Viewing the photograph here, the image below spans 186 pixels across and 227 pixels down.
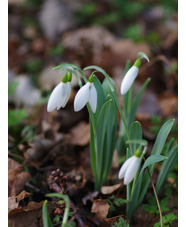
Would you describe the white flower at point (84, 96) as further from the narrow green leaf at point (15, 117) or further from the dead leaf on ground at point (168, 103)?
the dead leaf on ground at point (168, 103)

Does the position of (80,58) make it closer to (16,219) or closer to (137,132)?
(137,132)

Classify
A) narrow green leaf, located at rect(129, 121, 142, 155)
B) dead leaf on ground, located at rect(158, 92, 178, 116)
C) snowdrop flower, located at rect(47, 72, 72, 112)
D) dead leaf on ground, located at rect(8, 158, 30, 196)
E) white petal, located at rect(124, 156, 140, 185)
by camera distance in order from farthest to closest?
1. dead leaf on ground, located at rect(158, 92, 178, 116)
2. dead leaf on ground, located at rect(8, 158, 30, 196)
3. narrow green leaf, located at rect(129, 121, 142, 155)
4. snowdrop flower, located at rect(47, 72, 72, 112)
5. white petal, located at rect(124, 156, 140, 185)

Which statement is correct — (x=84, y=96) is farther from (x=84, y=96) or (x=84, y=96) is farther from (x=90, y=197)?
(x=90, y=197)

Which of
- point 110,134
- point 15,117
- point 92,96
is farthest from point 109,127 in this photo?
point 15,117

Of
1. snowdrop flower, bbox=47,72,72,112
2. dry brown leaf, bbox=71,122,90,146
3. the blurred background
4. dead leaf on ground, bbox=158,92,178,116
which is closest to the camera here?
snowdrop flower, bbox=47,72,72,112

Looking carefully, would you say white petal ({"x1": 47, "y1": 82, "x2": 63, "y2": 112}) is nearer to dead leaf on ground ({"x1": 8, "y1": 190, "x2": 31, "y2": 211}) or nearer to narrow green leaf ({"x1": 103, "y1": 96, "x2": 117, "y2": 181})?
narrow green leaf ({"x1": 103, "y1": 96, "x2": 117, "y2": 181})

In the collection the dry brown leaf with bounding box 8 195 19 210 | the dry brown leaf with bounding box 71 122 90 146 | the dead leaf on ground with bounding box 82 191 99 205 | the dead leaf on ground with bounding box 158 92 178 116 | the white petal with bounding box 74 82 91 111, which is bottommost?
the dead leaf on ground with bounding box 82 191 99 205

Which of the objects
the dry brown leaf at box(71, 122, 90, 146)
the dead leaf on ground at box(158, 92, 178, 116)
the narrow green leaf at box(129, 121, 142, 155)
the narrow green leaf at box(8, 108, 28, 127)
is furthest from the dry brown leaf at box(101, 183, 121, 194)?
the dead leaf on ground at box(158, 92, 178, 116)
